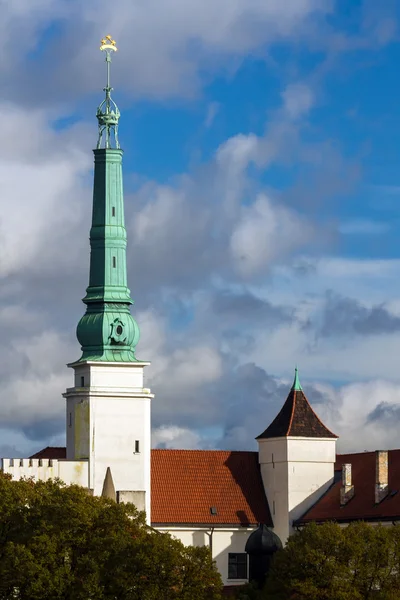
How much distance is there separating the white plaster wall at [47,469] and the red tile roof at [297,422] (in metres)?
12.3

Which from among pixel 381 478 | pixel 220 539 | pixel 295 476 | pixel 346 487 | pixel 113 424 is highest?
pixel 113 424

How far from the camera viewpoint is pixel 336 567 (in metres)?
85.6

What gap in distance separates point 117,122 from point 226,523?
23.8 m

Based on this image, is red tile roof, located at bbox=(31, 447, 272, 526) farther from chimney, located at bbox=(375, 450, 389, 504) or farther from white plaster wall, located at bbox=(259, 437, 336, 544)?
chimney, located at bbox=(375, 450, 389, 504)

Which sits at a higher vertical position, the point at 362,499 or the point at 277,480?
the point at 277,480

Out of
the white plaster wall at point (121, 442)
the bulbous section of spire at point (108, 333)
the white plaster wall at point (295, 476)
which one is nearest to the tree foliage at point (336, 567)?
the white plaster wall at point (121, 442)

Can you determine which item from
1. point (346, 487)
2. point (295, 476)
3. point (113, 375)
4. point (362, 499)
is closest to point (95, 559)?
point (113, 375)

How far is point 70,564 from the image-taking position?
84.0 metres

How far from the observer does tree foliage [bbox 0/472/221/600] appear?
8131 centimetres

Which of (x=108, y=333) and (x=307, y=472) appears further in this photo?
(x=307, y=472)

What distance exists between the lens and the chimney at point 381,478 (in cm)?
10362

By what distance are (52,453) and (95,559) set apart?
2851 centimetres

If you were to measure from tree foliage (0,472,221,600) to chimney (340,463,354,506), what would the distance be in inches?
847

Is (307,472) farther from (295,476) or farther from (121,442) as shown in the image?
(121,442)
